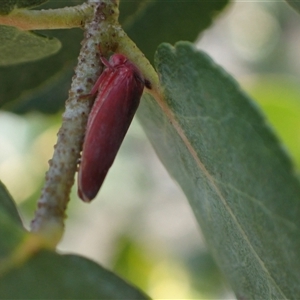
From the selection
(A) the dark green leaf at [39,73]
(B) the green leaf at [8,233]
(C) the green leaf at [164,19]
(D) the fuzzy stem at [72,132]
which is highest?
(D) the fuzzy stem at [72,132]

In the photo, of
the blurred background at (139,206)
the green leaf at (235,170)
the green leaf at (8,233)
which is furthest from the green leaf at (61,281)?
the blurred background at (139,206)

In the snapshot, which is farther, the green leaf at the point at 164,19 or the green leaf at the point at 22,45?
the green leaf at the point at 164,19

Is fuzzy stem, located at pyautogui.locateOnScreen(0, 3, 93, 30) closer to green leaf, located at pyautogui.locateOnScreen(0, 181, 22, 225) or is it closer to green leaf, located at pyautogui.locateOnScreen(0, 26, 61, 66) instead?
green leaf, located at pyautogui.locateOnScreen(0, 26, 61, 66)

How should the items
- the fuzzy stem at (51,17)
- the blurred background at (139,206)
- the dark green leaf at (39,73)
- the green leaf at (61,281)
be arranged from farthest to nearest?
1. the blurred background at (139,206)
2. the dark green leaf at (39,73)
3. the fuzzy stem at (51,17)
4. the green leaf at (61,281)

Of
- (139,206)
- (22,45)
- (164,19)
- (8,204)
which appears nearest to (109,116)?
(22,45)

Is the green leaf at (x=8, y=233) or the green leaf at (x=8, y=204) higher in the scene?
the green leaf at (x=8, y=233)

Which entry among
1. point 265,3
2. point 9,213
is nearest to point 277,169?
point 9,213

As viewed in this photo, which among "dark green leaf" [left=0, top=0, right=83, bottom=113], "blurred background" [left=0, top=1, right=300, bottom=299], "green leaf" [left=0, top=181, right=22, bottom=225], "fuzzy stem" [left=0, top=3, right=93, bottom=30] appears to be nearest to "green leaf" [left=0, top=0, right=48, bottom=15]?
"fuzzy stem" [left=0, top=3, right=93, bottom=30]

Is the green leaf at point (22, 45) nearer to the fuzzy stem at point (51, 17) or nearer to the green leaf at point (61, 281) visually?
the fuzzy stem at point (51, 17)
